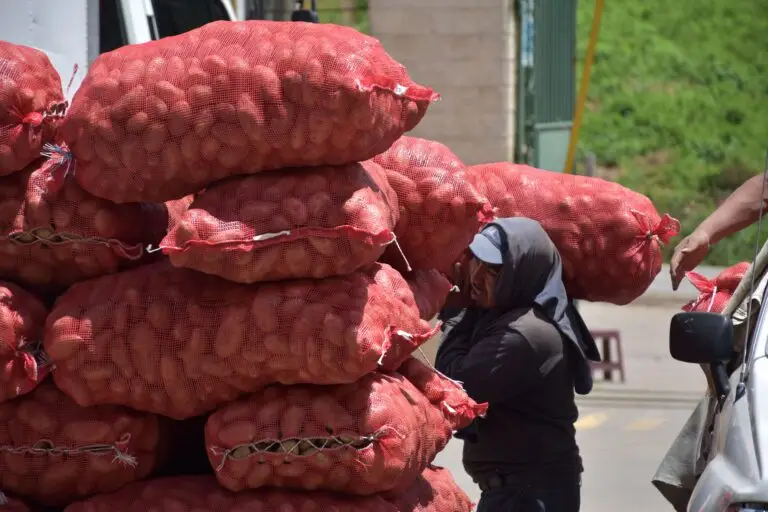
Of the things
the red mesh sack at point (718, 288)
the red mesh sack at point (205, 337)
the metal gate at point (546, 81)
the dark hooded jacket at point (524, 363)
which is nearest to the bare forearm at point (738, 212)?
the red mesh sack at point (718, 288)

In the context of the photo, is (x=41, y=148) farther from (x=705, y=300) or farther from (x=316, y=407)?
(x=705, y=300)

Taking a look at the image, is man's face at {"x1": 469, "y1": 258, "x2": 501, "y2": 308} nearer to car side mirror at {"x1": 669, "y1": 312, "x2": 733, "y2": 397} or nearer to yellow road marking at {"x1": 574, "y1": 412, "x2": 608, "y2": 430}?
car side mirror at {"x1": 669, "y1": 312, "x2": 733, "y2": 397}

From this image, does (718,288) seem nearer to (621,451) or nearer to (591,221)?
(591,221)

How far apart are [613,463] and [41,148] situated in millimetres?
6089

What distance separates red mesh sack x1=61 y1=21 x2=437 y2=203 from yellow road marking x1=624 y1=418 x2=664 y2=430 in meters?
6.93

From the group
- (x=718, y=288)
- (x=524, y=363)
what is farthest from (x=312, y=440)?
(x=718, y=288)

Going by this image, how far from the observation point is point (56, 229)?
2.97m

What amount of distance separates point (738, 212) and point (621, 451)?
13.4 feet

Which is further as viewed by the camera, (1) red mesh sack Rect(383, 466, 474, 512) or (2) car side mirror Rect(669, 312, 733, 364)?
(2) car side mirror Rect(669, 312, 733, 364)

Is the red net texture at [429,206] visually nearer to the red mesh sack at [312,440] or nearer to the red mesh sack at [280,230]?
the red mesh sack at [280,230]

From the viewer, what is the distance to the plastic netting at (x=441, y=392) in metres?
3.25

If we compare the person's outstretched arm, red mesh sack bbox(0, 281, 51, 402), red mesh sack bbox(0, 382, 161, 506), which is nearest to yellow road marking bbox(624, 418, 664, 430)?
the person's outstretched arm

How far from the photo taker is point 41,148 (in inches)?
119

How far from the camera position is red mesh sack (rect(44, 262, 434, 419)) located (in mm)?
2803
